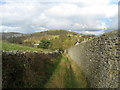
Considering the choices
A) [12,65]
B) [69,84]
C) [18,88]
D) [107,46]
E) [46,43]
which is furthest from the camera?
[46,43]

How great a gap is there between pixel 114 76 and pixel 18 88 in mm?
4958

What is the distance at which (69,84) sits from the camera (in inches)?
425

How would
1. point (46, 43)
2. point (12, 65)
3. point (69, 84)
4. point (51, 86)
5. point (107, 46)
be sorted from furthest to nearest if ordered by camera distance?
point (46, 43)
point (69, 84)
point (51, 86)
point (12, 65)
point (107, 46)

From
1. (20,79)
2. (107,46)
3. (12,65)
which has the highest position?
(107,46)

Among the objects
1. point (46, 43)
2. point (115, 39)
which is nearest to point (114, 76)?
point (115, 39)

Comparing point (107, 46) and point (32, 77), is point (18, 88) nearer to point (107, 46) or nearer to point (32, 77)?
point (32, 77)

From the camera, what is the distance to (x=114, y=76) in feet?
19.1

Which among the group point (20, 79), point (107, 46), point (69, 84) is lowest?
point (69, 84)

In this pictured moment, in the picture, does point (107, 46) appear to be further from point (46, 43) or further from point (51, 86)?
point (46, 43)

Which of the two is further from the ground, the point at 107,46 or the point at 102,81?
the point at 107,46

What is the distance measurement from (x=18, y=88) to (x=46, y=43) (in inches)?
2595

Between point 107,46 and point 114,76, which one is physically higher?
point 107,46

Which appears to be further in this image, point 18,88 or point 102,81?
point 18,88

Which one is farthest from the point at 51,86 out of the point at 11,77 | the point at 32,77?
the point at 11,77
